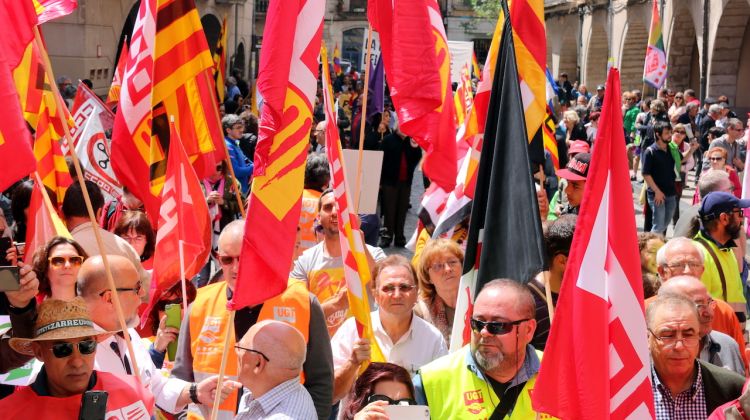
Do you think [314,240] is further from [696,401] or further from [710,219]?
[696,401]

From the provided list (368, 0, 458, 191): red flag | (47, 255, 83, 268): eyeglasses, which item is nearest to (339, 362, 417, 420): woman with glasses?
(47, 255, 83, 268): eyeglasses

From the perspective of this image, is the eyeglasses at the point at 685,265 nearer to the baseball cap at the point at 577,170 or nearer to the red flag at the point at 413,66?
the red flag at the point at 413,66

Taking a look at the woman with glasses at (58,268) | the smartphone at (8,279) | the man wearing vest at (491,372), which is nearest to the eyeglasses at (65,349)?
the smartphone at (8,279)

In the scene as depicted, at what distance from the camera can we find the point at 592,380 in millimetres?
4238

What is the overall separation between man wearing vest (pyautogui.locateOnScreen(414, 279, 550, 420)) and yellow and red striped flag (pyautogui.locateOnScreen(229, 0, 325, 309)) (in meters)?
0.86

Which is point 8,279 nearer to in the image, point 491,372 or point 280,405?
point 280,405

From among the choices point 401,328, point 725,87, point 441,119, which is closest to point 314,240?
point 441,119

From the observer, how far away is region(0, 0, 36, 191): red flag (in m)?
4.75

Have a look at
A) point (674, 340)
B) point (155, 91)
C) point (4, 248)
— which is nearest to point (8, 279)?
point (4, 248)

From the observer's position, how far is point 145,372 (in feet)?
16.5

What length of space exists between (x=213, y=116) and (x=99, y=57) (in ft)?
46.6

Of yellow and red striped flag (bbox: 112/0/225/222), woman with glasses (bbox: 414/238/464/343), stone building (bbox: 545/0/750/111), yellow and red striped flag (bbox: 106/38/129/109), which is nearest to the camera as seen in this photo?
woman with glasses (bbox: 414/238/464/343)

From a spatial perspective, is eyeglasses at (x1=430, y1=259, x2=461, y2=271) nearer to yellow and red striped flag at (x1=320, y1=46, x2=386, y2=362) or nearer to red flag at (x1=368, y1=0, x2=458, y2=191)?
yellow and red striped flag at (x1=320, y1=46, x2=386, y2=362)

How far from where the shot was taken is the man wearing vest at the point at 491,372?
171 inches
